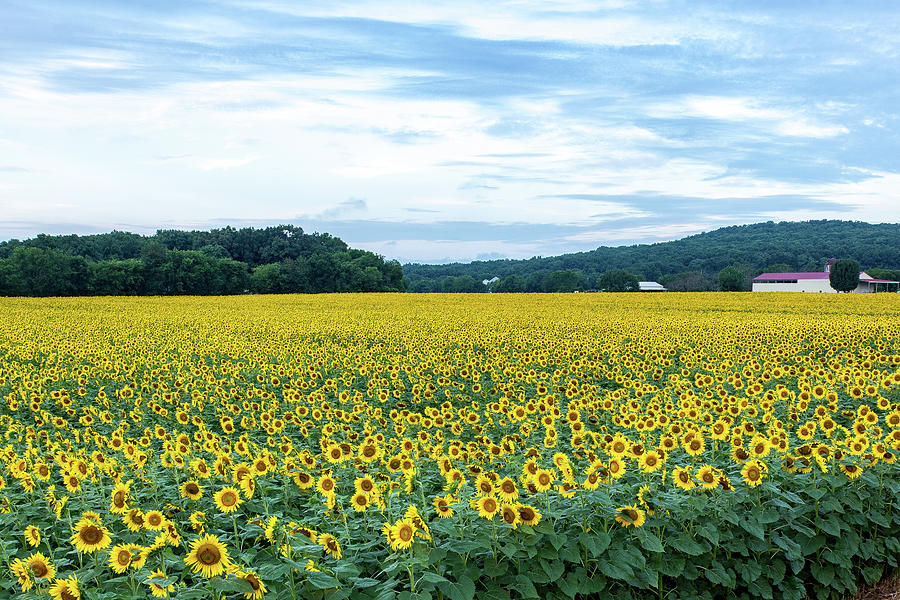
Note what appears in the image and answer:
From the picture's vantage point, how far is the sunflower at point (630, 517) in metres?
4.32

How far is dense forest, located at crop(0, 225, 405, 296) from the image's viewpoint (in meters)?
57.8

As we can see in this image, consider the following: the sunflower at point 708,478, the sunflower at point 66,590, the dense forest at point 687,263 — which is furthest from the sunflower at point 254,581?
the dense forest at point 687,263

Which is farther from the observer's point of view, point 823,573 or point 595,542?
point 823,573

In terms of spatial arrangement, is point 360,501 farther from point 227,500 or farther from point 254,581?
point 254,581

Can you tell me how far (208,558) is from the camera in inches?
130

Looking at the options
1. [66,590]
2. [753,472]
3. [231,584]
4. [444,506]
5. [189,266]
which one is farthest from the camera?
[189,266]

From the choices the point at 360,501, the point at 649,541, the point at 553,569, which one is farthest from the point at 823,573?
the point at 360,501

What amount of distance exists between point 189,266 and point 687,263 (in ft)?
268

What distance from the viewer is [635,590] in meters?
4.68

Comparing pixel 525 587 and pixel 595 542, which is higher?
pixel 595 542

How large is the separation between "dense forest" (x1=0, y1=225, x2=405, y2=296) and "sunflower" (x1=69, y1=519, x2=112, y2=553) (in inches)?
2481

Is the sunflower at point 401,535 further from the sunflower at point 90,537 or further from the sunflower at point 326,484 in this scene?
the sunflower at point 90,537

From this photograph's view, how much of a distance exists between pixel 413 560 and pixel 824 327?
60.3ft

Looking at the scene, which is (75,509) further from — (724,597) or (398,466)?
(724,597)
